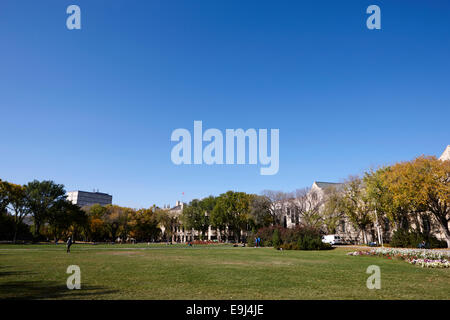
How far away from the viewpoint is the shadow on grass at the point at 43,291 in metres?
8.55

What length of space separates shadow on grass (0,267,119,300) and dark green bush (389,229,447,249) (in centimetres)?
4339

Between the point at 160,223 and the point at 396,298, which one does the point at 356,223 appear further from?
the point at 160,223

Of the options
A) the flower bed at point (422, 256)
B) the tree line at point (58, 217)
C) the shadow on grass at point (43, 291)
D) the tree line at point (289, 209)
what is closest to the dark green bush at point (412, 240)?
the tree line at point (289, 209)

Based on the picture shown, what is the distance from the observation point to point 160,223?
327ft

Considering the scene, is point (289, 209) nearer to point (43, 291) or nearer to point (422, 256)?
point (422, 256)

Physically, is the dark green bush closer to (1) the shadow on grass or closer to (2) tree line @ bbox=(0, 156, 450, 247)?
(2) tree line @ bbox=(0, 156, 450, 247)

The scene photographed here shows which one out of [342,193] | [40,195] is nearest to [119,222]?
[40,195]

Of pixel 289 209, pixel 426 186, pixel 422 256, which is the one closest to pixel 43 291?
pixel 422 256

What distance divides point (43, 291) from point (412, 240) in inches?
1774

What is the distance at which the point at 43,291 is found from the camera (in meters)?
9.32

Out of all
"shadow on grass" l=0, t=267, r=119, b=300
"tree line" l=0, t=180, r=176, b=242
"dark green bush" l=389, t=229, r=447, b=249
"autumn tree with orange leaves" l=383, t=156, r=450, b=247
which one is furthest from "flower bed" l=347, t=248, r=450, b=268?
"tree line" l=0, t=180, r=176, b=242

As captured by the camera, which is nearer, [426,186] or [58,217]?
[426,186]

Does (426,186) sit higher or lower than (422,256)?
higher

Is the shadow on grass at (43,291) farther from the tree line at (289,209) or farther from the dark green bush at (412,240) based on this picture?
the dark green bush at (412,240)
